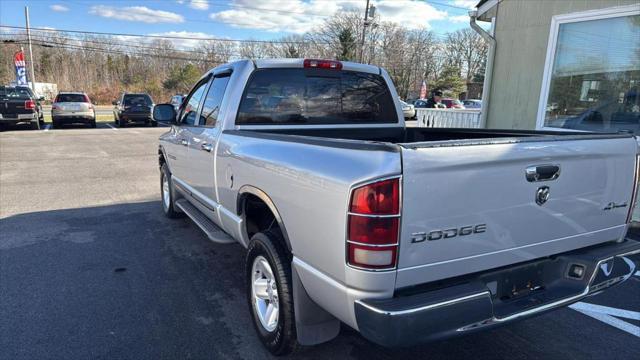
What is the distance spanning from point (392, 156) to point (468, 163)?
423mm

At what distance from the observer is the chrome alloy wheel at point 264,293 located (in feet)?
9.49

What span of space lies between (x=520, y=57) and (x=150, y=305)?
805 cm

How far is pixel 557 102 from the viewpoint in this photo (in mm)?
7883

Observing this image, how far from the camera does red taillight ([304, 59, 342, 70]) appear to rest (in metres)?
3.82

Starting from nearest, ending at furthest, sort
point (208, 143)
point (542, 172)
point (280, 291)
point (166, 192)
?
point (542, 172) → point (280, 291) → point (208, 143) → point (166, 192)

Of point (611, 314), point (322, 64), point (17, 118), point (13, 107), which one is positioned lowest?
point (611, 314)

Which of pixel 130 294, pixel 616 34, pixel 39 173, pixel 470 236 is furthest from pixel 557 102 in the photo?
pixel 39 173

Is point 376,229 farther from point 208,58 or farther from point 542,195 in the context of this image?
point 208,58

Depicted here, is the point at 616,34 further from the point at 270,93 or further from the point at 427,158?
the point at 427,158

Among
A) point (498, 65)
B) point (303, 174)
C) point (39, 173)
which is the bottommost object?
point (39, 173)

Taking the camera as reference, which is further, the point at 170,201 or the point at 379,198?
the point at 170,201

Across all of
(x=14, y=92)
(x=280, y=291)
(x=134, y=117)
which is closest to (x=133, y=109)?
(x=134, y=117)

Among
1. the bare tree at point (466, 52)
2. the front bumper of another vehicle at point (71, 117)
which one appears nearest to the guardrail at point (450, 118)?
the front bumper of another vehicle at point (71, 117)

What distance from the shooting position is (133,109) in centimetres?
2069
